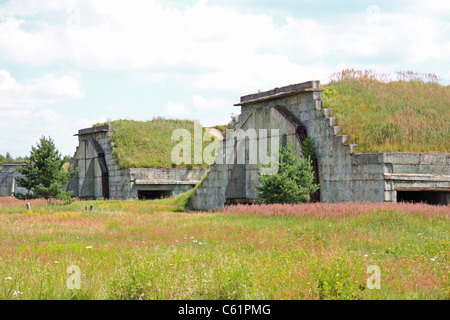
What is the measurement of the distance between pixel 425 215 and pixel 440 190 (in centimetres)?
569

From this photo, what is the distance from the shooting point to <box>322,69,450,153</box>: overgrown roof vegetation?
2014 cm

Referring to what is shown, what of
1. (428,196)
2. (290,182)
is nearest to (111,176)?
(290,182)

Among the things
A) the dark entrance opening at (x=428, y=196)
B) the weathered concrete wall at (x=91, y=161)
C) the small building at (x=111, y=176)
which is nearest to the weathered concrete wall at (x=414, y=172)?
the dark entrance opening at (x=428, y=196)

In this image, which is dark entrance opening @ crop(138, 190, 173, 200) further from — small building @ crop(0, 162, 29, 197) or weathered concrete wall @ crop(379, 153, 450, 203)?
weathered concrete wall @ crop(379, 153, 450, 203)

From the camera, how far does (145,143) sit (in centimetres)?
3716

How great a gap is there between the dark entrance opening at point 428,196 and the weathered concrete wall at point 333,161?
2.49ft

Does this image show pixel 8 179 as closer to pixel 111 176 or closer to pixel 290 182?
pixel 111 176

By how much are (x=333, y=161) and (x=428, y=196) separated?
419 centimetres

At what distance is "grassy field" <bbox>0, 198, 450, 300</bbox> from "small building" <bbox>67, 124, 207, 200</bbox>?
49.3ft

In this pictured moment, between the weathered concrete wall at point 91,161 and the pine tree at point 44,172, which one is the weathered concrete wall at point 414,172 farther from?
the weathered concrete wall at point 91,161

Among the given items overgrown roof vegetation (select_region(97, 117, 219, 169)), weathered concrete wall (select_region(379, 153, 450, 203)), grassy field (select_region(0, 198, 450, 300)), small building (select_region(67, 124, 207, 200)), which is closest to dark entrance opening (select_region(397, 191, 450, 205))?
weathered concrete wall (select_region(379, 153, 450, 203))

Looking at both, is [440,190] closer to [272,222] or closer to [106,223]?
[272,222]

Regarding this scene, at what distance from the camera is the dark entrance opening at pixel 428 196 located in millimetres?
20266
